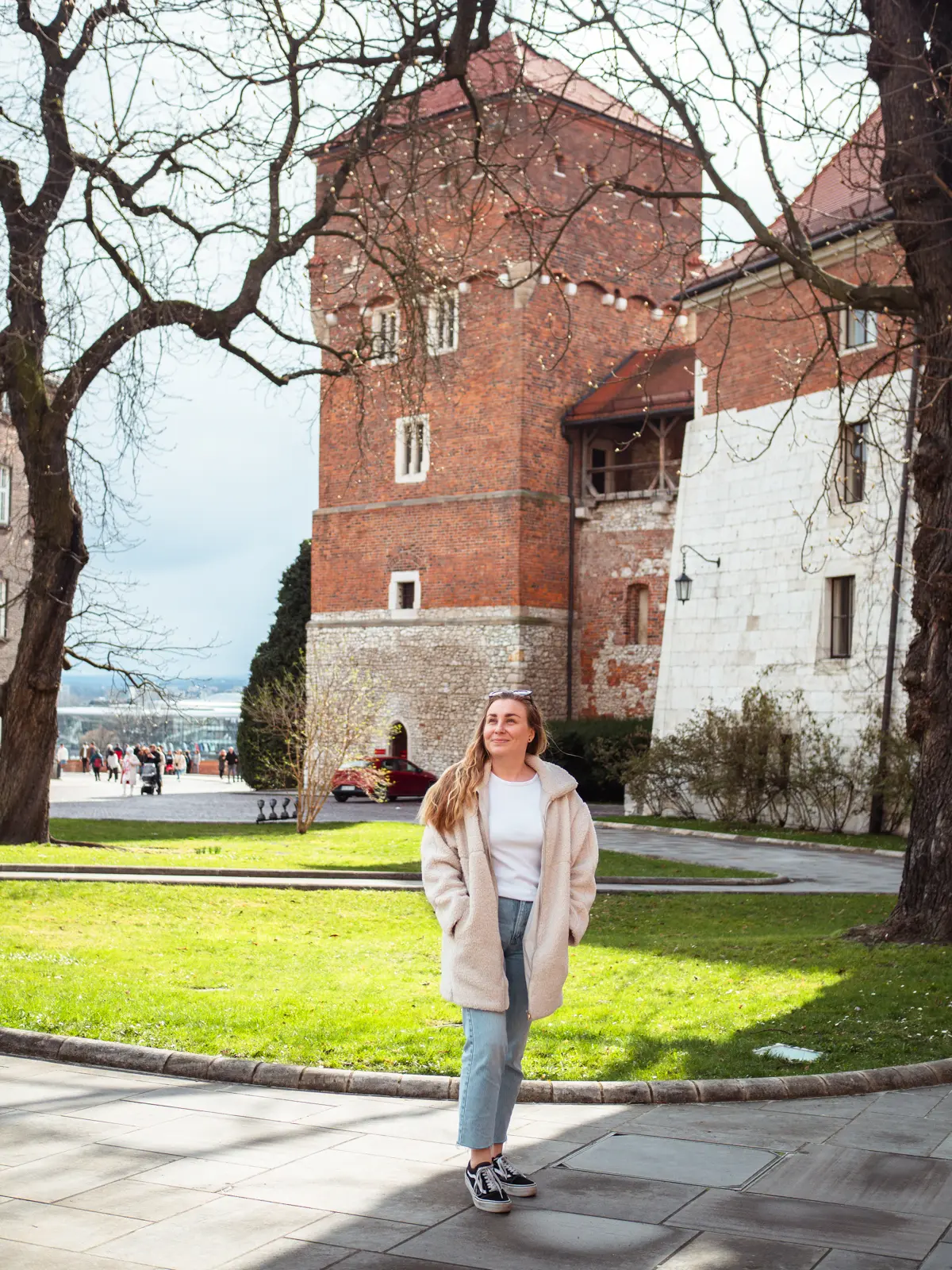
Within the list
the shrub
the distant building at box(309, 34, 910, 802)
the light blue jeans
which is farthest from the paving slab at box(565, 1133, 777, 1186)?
the distant building at box(309, 34, 910, 802)

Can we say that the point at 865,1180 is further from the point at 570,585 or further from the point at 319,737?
the point at 570,585

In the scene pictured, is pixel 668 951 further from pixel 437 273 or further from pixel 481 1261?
pixel 437 273

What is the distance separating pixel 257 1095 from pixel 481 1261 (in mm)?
2466

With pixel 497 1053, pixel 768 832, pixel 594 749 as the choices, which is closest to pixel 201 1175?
pixel 497 1053

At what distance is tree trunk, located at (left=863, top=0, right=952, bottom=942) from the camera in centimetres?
1166

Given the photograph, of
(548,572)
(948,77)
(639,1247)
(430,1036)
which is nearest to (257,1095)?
(430,1036)

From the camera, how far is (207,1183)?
5402 mm

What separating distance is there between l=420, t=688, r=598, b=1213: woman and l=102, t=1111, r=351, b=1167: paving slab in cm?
87

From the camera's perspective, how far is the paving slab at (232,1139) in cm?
580

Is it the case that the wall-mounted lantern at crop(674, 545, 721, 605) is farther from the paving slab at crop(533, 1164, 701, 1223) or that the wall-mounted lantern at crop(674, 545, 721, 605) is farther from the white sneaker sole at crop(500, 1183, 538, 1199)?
the white sneaker sole at crop(500, 1183, 538, 1199)

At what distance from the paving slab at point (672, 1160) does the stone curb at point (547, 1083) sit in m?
0.73

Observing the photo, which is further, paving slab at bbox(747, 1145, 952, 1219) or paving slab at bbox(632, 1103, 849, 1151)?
paving slab at bbox(632, 1103, 849, 1151)

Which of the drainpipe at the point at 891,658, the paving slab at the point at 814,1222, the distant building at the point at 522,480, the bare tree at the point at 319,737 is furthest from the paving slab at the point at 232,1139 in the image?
the distant building at the point at 522,480

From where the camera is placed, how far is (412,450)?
136 ft
